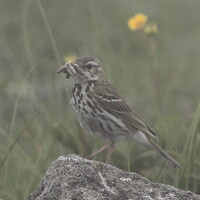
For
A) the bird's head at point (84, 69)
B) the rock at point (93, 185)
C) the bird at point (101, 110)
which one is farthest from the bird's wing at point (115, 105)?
the rock at point (93, 185)

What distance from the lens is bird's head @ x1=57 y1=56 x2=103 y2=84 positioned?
5.48 metres

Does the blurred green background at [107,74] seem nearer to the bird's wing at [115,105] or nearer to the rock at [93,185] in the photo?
the bird's wing at [115,105]

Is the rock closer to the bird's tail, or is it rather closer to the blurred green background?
the blurred green background

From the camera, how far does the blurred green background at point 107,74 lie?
19.4ft

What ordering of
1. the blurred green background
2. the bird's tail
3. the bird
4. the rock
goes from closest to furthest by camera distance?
the rock < the bird < the bird's tail < the blurred green background

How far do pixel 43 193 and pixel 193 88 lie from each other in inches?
197

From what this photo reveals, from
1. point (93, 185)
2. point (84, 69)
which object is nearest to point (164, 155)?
point (84, 69)

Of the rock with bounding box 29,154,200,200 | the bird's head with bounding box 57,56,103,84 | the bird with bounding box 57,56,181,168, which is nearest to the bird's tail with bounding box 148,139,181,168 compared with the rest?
the bird with bounding box 57,56,181,168

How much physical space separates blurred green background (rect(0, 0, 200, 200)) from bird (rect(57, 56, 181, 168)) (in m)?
0.15

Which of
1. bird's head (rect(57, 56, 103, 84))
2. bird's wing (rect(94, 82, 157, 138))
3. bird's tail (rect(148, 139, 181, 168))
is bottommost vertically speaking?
bird's tail (rect(148, 139, 181, 168))

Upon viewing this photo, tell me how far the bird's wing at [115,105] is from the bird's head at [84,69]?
0.11 metres

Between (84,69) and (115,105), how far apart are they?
408mm

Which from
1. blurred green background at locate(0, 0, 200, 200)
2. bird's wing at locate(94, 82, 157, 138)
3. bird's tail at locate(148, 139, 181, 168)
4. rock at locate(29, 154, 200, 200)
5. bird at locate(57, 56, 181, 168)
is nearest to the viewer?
rock at locate(29, 154, 200, 200)

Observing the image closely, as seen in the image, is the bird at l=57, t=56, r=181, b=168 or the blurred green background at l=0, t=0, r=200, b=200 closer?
the bird at l=57, t=56, r=181, b=168
